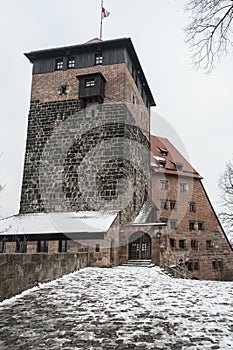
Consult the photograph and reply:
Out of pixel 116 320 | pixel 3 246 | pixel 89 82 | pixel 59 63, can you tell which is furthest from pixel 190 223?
pixel 116 320

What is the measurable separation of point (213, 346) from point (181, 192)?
2565 cm

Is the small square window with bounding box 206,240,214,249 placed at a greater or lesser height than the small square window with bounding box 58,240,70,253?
greater

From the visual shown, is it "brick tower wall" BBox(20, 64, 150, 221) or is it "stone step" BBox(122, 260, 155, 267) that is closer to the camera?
"stone step" BBox(122, 260, 155, 267)

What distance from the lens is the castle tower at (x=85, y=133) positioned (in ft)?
67.8

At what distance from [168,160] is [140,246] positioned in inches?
513

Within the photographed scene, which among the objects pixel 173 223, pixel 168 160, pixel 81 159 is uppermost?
pixel 168 160

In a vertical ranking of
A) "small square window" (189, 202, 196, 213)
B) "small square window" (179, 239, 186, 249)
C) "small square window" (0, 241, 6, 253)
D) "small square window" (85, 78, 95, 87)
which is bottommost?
"small square window" (0, 241, 6, 253)

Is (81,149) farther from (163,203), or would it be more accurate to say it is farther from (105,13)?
(105,13)

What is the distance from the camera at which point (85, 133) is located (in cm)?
2192

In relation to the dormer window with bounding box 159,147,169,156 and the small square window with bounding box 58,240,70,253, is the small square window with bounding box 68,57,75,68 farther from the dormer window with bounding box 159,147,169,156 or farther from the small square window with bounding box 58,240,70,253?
the small square window with bounding box 58,240,70,253

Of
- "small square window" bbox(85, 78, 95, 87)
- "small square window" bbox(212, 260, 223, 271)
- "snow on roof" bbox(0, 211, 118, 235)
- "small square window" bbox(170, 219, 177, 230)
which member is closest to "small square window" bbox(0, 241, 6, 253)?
"snow on roof" bbox(0, 211, 118, 235)

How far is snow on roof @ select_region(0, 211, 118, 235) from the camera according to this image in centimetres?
1702

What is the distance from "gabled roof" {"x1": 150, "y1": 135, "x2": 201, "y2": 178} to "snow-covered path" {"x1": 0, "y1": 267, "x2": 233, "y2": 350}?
2098 cm

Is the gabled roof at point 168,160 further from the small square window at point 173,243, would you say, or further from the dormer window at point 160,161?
the small square window at point 173,243
